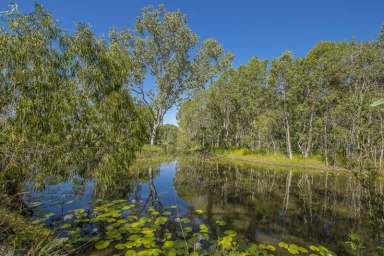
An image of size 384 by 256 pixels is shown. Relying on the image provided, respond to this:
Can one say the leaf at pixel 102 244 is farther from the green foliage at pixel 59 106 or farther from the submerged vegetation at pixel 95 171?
the green foliage at pixel 59 106

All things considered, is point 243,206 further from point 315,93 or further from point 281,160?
point 315,93

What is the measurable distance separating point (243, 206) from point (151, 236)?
5.54 m

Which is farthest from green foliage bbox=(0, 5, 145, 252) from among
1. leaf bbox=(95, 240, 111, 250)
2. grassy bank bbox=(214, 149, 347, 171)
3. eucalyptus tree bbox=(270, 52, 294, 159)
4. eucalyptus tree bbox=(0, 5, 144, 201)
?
eucalyptus tree bbox=(270, 52, 294, 159)

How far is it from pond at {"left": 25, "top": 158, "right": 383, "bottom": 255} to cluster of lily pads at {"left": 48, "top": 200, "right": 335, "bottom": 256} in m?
0.17

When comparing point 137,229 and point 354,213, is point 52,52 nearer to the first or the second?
point 137,229

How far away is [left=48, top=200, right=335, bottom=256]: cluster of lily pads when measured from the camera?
5816mm

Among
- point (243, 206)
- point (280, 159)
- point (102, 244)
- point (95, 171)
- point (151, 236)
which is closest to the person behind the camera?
point (102, 244)

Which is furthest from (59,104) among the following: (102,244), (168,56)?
(168,56)

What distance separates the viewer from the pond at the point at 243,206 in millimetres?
7332

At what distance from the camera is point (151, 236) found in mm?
6473

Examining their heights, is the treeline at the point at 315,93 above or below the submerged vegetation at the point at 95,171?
above

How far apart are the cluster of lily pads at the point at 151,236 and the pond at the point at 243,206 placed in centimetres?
17

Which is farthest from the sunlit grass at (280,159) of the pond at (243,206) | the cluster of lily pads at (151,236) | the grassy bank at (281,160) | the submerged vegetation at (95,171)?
the cluster of lily pads at (151,236)

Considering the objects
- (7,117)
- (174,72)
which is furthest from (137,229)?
(174,72)
